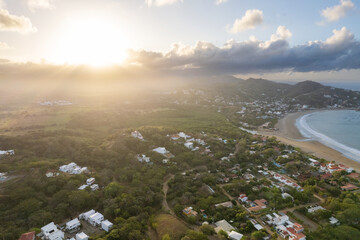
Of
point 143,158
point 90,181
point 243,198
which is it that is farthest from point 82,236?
point 243,198

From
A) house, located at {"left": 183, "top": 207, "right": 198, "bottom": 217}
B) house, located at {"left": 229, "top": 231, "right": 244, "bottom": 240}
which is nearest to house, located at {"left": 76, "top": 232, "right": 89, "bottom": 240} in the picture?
house, located at {"left": 183, "top": 207, "right": 198, "bottom": 217}

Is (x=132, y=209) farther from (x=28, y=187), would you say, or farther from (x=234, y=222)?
(x=28, y=187)

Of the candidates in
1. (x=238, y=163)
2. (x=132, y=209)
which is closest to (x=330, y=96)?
(x=238, y=163)

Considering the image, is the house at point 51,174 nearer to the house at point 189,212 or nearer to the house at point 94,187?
the house at point 94,187

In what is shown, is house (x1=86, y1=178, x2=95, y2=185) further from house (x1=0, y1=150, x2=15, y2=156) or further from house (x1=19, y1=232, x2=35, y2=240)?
house (x1=0, y1=150, x2=15, y2=156)

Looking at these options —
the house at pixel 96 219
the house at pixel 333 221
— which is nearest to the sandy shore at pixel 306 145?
the house at pixel 333 221
